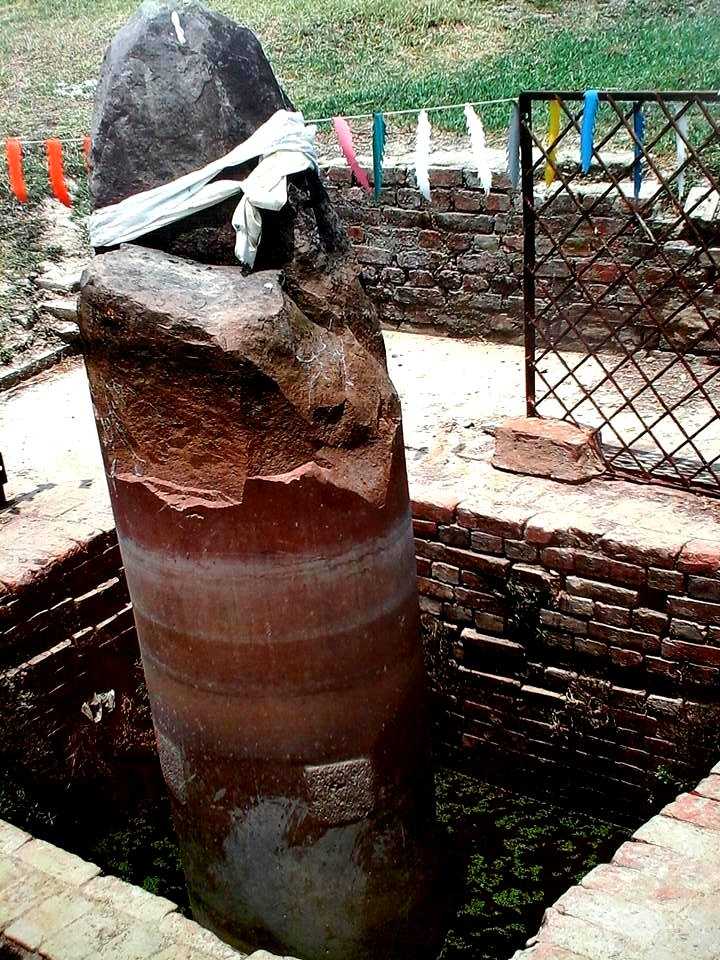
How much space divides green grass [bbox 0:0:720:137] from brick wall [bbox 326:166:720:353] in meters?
1.98

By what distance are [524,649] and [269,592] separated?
2.04 meters

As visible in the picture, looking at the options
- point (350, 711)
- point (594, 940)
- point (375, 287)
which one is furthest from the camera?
point (375, 287)

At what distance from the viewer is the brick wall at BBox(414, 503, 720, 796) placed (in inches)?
163

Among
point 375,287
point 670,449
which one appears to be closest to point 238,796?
point 670,449

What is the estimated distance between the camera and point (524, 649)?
4.54 metres

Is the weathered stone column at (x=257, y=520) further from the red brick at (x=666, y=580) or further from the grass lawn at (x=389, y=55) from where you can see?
the grass lawn at (x=389, y=55)

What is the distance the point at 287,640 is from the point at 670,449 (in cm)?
306

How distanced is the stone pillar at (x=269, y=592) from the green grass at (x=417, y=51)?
6746mm

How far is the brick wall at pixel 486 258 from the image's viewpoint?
6.53 meters

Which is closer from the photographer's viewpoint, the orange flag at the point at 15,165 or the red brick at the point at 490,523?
the red brick at the point at 490,523

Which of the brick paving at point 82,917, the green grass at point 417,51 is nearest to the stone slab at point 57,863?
the brick paving at point 82,917

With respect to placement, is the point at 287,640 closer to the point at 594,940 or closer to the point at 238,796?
the point at 238,796

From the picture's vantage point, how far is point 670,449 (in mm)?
5305

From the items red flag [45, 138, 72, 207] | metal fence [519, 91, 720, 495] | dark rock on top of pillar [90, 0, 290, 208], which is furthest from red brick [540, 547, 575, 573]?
red flag [45, 138, 72, 207]
